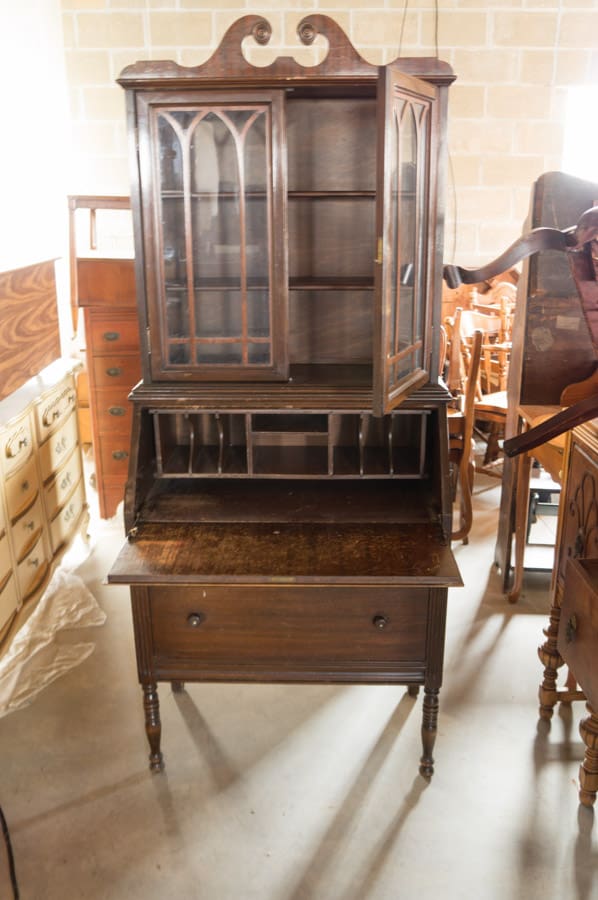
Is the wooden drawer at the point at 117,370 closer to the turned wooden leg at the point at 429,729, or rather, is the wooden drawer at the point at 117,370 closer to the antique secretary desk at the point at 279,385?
the antique secretary desk at the point at 279,385

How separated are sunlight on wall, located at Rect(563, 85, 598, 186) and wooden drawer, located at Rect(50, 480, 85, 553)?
314 cm

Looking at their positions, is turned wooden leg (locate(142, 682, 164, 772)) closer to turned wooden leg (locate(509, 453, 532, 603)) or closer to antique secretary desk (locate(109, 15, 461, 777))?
antique secretary desk (locate(109, 15, 461, 777))

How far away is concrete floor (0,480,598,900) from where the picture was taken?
1.78 m

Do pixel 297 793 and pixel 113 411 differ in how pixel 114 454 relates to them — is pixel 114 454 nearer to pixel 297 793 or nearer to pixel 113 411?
pixel 113 411

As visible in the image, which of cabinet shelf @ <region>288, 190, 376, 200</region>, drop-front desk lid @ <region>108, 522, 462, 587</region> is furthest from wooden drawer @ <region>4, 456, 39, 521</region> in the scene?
cabinet shelf @ <region>288, 190, 376, 200</region>

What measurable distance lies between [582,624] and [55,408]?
6.85 feet

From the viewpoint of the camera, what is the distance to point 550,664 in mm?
2277

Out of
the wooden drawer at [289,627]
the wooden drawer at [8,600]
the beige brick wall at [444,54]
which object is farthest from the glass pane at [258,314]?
the beige brick wall at [444,54]

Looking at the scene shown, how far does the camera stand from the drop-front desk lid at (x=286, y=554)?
1.81 metres

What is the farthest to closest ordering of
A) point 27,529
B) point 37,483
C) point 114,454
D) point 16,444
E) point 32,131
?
point 32,131 < point 114,454 < point 37,483 < point 27,529 < point 16,444

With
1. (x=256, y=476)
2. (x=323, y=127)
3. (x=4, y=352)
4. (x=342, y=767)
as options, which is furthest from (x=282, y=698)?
(x=323, y=127)

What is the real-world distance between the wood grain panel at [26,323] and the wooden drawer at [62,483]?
0.41 meters

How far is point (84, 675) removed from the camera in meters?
2.54

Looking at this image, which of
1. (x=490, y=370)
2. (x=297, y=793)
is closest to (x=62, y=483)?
(x=297, y=793)
